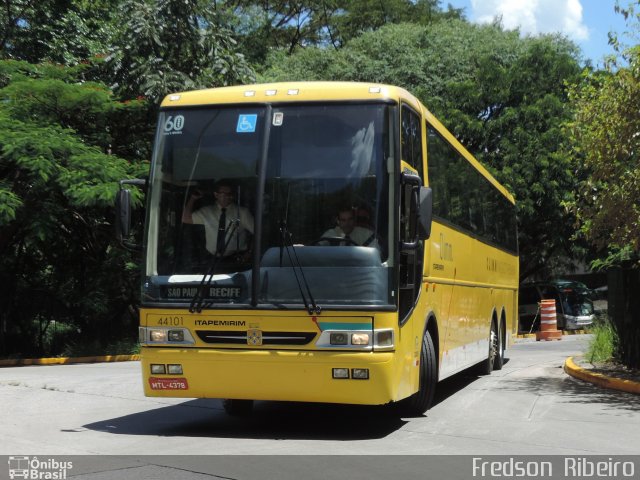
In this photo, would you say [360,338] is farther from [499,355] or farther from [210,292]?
[499,355]

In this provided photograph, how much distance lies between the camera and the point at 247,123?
29.9ft

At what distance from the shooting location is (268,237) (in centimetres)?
875

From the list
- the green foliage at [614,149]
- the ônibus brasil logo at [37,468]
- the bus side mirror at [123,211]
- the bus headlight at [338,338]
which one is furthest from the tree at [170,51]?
the ônibus brasil logo at [37,468]

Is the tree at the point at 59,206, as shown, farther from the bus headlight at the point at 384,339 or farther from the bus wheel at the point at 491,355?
the bus headlight at the point at 384,339

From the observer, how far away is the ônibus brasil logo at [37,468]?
6840 mm

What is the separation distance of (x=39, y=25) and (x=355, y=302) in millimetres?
20770

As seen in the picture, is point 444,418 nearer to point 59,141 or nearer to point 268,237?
point 268,237

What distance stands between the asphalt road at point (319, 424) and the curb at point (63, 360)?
18.2 feet

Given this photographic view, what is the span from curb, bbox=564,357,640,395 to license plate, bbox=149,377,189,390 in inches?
280

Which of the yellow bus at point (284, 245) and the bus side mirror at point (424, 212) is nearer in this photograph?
the yellow bus at point (284, 245)

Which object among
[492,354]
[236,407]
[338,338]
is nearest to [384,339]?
[338,338]

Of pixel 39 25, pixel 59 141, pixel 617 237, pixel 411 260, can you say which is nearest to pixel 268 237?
pixel 411 260

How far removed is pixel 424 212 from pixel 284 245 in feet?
4.73

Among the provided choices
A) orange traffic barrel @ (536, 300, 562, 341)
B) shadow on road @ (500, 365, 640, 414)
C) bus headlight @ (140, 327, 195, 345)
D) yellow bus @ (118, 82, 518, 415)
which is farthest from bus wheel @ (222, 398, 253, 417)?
orange traffic barrel @ (536, 300, 562, 341)
